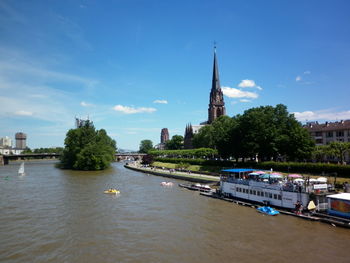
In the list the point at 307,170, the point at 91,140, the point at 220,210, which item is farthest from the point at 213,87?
the point at 220,210

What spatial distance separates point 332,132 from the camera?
103688 mm

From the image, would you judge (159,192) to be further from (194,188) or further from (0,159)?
(0,159)

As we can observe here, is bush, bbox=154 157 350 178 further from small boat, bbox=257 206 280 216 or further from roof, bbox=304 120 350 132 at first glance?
roof, bbox=304 120 350 132

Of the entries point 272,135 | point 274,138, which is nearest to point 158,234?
point 272,135

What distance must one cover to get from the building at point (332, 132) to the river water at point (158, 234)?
7406 centimetres

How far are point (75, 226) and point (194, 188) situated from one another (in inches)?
1230

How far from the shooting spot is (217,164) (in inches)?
3524

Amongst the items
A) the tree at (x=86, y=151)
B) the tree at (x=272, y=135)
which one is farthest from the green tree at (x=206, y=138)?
the tree at (x=272, y=135)

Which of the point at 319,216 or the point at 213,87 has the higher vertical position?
the point at 213,87

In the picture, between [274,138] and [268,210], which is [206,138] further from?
[268,210]

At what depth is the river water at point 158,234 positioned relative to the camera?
24.2 m

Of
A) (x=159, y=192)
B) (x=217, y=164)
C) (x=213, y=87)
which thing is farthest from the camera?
(x=213, y=87)

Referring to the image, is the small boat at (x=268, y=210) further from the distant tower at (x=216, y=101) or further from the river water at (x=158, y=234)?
the distant tower at (x=216, y=101)

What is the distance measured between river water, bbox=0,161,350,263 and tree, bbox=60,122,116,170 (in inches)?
2468
